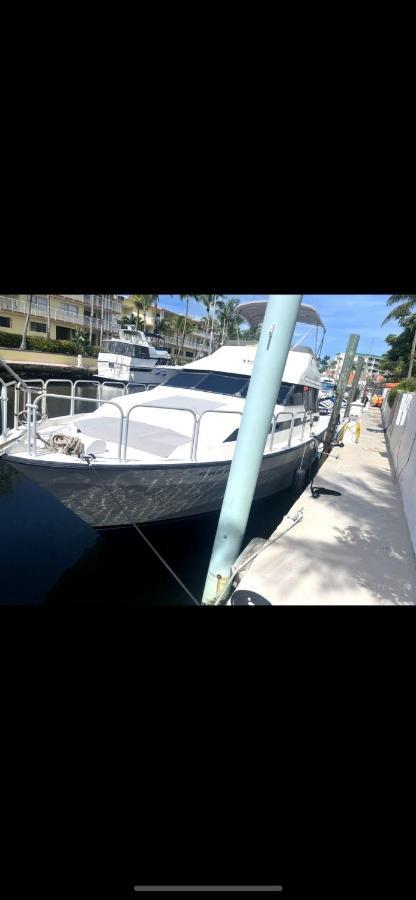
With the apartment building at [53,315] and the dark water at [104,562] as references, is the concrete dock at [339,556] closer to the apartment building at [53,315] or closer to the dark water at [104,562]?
the dark water at [104,562]

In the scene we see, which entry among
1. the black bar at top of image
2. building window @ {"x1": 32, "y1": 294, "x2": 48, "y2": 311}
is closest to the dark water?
the black bar at top of image

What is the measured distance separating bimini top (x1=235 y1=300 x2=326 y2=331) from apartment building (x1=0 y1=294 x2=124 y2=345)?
22165 millimetres

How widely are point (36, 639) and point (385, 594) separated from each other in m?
2.83

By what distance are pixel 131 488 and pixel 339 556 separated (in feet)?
7.47

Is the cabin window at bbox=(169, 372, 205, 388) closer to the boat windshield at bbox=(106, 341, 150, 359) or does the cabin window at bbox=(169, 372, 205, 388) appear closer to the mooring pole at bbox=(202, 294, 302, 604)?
the mooring pole at bbox=(202, 294, 302, 604)

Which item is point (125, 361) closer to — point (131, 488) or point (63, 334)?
point (63, 334)

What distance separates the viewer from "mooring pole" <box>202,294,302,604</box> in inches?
120

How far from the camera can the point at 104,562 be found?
5379mm
